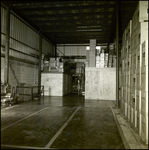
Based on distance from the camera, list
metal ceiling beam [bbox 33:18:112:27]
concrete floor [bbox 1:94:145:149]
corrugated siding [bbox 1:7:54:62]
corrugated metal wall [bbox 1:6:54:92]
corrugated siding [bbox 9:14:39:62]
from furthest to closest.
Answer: metal ceiling beam [bbox 33:18:112:27]
corrugated siding [bbox 9:14:39:62]
corrugated siding [bbox 1:7:54:62]
corrugated metal wall [bbox 1:6:54:92]
concrete floor [bbox 1:94:145:149]

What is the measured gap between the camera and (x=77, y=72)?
17.5m

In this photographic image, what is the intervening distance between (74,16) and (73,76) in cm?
803

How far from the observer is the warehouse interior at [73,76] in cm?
377

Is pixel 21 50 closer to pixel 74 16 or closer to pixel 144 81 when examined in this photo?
pixel 74 16

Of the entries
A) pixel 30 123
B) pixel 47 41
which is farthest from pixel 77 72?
pixel 30 123

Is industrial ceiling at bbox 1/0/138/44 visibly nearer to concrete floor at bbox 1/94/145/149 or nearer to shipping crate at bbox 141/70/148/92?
concrete floor at bbox 1/94/145/149

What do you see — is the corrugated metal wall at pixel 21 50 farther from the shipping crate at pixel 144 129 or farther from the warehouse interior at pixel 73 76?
the shipping crate at pixel 144 129

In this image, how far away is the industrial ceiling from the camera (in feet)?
32.7

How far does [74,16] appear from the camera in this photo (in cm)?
1212

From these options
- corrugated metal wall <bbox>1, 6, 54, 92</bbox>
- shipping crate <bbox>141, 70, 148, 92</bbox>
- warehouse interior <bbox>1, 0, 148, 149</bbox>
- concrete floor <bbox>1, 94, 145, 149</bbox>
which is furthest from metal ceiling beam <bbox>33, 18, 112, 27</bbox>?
shipping crate <bbox>141, 70, 148, 92</bbox>

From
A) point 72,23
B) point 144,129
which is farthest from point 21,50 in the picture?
point 144,129

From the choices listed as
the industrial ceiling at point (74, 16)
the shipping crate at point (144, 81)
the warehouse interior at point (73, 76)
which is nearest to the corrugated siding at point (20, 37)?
the warehouse interior at point (73, 76)

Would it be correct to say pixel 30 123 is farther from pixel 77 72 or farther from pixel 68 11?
pixel 77 72

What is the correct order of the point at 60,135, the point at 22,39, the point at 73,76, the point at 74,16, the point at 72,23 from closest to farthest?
1. the point at 60,135
2. the point at 22,39
3. the point at 74,16
4. the point at 72,23
5. the point at 73,76
